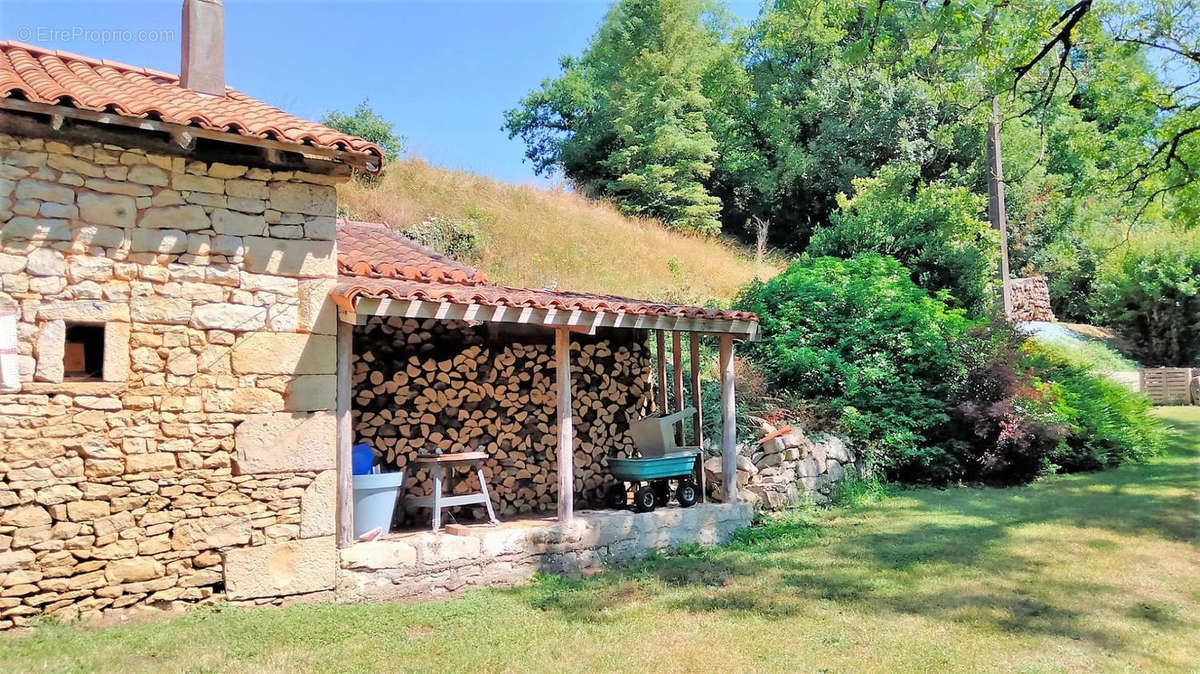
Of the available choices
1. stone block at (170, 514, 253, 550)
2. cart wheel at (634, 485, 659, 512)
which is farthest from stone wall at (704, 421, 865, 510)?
stone block at (170, 514, 253, 550)

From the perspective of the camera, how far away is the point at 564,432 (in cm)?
651

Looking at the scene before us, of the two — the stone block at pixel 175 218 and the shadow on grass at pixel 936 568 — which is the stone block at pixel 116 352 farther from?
the shadow on grass at pixel 936 568

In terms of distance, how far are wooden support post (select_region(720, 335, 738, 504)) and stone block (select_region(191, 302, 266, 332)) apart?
436 centimetres

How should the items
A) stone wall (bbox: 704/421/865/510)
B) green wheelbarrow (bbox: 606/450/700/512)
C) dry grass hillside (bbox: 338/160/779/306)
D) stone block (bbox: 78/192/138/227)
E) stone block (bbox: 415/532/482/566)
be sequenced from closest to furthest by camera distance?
stone block (bbox: 78/192/138/227)
stone block (bbox: 415/532/482/566)
green wheelbarrow (bbox: 606/450/700/512)
stone wall (bbox: 704/421/865/510)
dry grass hillside (bbox: 338/160/779/306)

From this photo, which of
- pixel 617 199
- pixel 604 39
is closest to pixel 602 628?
pixel 617 199

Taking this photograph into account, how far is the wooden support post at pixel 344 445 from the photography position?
5582 mm

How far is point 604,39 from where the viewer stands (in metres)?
27.1

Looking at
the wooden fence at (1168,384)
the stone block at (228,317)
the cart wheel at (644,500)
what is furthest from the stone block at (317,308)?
the wooden fence at (1168,384)

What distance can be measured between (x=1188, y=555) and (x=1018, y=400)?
128 inches

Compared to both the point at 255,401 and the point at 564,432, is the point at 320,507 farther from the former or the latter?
→ the point at 564,432

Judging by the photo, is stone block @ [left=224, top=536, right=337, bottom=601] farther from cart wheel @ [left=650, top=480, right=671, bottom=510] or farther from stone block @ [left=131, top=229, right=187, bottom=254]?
cart wheel @ [left=650, top=480, right=671, bottom=510]

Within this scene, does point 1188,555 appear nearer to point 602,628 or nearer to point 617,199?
point 602,628

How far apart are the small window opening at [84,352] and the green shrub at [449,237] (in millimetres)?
9468

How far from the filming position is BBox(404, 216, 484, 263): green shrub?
575 inches
